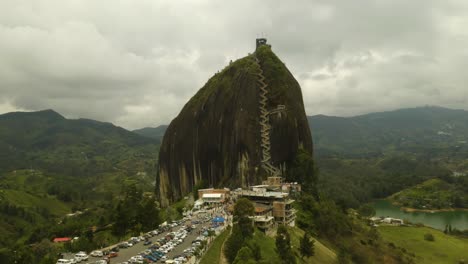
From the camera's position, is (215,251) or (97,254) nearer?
(97,254)

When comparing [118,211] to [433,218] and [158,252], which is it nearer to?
[158,252]

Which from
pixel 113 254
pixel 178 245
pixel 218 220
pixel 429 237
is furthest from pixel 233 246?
pixel 429 237

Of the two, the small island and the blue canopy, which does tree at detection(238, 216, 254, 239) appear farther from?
the small island

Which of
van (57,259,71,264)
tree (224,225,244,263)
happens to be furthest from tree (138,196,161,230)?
van (57,259,71,264)

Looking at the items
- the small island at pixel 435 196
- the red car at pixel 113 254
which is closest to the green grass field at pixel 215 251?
the red car at pixel 113 254

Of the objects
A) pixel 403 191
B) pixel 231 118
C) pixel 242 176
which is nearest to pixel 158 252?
pixel 242 176

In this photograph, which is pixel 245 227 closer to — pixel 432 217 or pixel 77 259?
pixel 77 259
